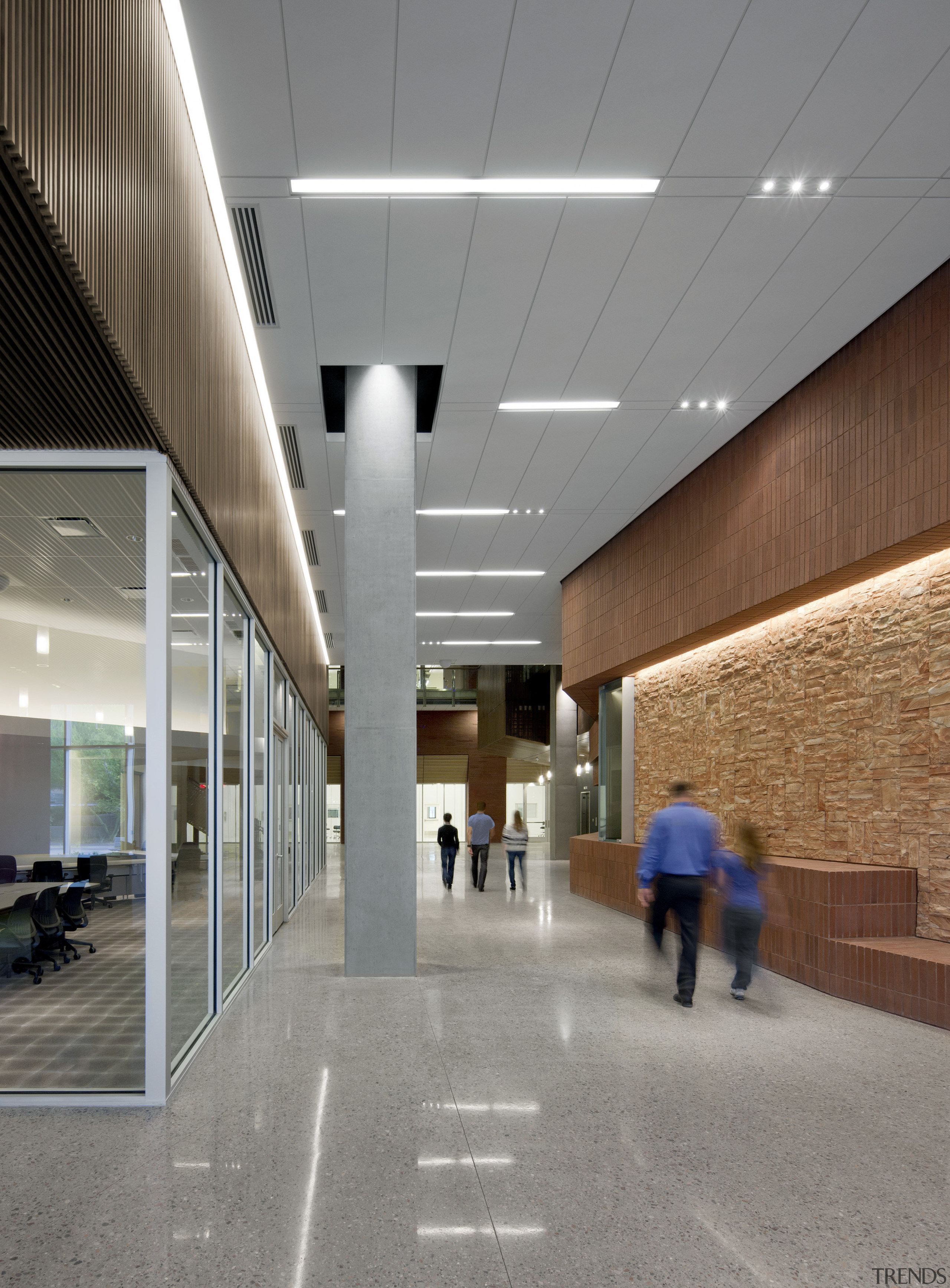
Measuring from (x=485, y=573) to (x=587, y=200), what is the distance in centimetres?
1019

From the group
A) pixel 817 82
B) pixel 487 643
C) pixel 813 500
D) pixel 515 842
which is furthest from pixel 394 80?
pixel 487 643

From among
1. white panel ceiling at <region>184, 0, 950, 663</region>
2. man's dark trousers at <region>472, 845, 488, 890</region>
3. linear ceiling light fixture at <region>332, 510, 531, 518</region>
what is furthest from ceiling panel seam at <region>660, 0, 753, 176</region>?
man's dark trousers at <region>472, 845, 488, 890</region>

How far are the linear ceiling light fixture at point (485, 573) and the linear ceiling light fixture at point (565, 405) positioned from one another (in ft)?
21.5

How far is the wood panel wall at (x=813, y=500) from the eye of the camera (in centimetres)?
684

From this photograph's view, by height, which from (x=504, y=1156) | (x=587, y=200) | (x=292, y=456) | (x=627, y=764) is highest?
(x=587, y=200)

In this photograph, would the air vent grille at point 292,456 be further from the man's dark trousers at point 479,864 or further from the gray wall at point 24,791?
the man's dark trousers at point 479,864

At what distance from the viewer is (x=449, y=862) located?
18172mm

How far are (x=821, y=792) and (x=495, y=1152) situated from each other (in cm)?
595

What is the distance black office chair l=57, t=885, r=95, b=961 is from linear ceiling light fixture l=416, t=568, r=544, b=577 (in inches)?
454

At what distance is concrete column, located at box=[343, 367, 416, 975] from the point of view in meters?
8.13

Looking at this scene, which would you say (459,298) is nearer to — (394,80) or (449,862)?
(394,80)

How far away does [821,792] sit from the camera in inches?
359

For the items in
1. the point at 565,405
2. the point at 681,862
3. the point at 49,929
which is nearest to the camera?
the point at 49,929

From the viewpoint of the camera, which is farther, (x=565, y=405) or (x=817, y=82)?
(x=565, y=405)
